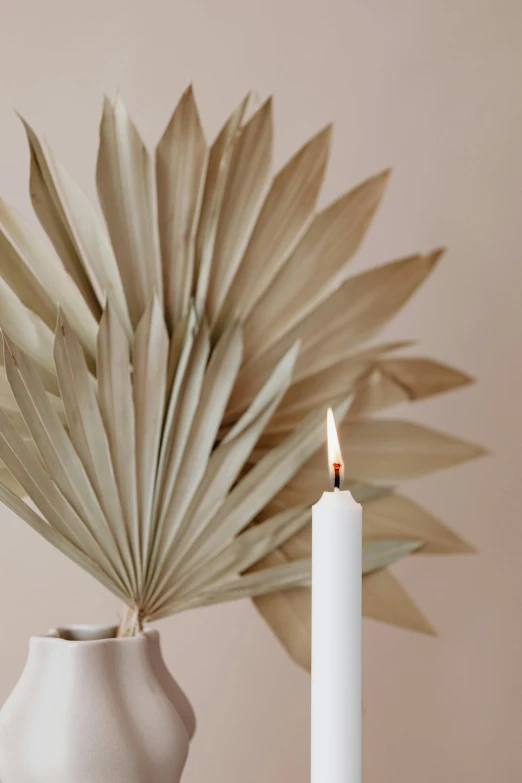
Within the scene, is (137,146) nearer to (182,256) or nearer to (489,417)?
(182,256)

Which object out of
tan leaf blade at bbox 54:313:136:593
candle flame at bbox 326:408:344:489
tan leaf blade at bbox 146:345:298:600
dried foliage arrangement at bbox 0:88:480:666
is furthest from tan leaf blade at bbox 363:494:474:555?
candle flame at bbox 326:408:344:489

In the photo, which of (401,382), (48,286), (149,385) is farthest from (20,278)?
(401,382)

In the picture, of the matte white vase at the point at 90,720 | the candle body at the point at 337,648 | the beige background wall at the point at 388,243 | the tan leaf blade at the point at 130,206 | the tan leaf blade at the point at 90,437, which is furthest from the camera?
the beige background wall at the point at 388,243

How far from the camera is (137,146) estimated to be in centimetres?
78

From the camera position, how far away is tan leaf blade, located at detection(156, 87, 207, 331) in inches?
30.7

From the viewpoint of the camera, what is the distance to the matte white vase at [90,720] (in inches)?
21.7

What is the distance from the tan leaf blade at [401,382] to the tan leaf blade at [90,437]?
10.2 inches

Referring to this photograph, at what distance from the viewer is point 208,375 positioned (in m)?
0.74

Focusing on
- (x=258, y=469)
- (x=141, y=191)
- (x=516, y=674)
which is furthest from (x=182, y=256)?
(x=516, y=674)

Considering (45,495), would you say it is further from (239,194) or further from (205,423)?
(239,194)

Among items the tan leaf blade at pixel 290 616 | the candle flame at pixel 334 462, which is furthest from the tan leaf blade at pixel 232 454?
the candle flame at pixel 334 462

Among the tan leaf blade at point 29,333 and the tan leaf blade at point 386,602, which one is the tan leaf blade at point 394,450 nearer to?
the tan leaf blade at point 386,602

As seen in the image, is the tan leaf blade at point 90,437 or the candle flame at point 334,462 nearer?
the candle flame at point 334,462

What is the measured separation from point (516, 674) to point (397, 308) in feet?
1.66
